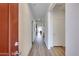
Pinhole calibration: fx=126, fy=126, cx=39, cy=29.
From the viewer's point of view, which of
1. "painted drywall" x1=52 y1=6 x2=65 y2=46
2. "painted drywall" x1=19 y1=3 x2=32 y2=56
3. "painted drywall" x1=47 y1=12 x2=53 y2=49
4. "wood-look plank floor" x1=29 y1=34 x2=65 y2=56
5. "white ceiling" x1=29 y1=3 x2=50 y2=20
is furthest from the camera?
"painted drywall" x1=52 y1=6 x2=65 y2=46

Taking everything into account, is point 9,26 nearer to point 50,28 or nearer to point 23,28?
point 23,28

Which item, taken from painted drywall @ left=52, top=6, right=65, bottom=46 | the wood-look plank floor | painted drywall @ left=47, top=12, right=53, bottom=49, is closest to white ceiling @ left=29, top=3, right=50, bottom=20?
painted drywall @ left=47, top=12, right=53, bottom=49

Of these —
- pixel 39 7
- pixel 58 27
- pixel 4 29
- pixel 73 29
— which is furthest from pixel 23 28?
pixel 58 27

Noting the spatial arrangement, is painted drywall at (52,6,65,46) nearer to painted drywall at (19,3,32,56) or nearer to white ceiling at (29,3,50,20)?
white ceiling at (29,3,50,20)

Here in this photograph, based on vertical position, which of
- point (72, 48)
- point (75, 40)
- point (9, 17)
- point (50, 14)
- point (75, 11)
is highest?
point (50, 14)

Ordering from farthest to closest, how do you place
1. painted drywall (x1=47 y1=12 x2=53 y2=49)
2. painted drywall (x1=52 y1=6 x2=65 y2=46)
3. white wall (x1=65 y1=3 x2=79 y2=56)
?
painted drywall (x1=52 y1=6 x2=65 y2=46) → painted drywall (x1=47 y1=12 x2=53 y2=49) → white wall (x1=65 y1=3 x2=79 y2=56)

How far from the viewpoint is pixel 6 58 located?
1.21m

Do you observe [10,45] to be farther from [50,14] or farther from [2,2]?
[50,14]

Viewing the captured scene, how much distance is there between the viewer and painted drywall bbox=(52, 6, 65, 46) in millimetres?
6352

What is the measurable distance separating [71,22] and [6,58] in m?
1.17

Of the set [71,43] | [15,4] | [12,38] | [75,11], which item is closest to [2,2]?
[15,4]

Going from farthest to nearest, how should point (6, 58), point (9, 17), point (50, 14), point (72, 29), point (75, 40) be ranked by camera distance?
1. point (50, 14)
2. point (72, 29)
3. point (75, 40)
4. point (9, 17)
5. point (6, 58)

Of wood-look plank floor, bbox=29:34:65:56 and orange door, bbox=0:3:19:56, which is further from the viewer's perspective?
wood-look plank floor, bbox=29:34:65:56

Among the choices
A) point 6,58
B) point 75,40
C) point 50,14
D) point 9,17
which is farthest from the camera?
point 50,14
